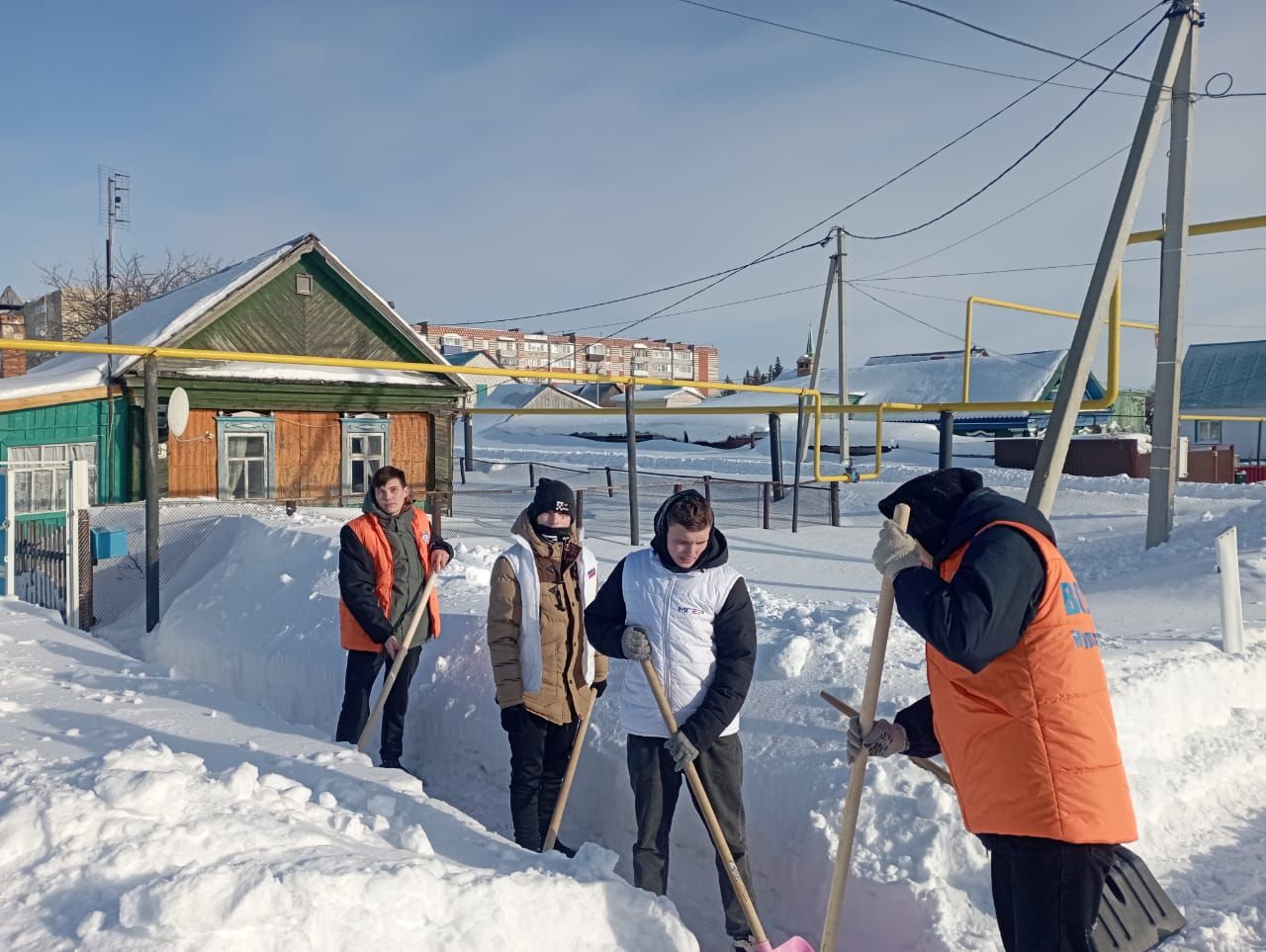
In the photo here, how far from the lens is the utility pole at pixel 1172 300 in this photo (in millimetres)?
8766

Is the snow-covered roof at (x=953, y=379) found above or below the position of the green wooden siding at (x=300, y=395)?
above

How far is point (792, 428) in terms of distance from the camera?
36.4 meters

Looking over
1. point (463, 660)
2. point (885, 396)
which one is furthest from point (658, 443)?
point (463, 660)

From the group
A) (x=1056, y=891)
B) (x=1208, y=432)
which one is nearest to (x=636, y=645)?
(x=1056, y=891)

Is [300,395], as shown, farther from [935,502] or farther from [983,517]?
[983,517]

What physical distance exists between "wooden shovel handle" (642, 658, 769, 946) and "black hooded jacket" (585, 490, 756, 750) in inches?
3.7

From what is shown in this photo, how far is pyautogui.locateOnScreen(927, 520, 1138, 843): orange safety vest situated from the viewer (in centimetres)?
226

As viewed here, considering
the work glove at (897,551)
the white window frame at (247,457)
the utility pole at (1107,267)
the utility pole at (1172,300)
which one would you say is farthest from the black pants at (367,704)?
the white window frame at (247,457)

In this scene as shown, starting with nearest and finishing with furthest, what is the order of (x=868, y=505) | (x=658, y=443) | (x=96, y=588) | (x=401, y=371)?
(x=96, y=588), (x=401, y=371), (x=868, y=505), (x=658, y=443)

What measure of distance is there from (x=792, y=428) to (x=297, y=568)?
30.1 metres

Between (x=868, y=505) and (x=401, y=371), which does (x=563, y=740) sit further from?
(x=868, y=505)

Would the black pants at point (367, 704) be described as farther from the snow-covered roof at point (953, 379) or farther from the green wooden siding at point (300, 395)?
the snow-covered roof at point (953, 379)

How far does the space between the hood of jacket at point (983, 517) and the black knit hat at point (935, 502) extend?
0.11 feet

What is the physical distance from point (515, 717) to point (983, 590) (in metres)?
2.35
